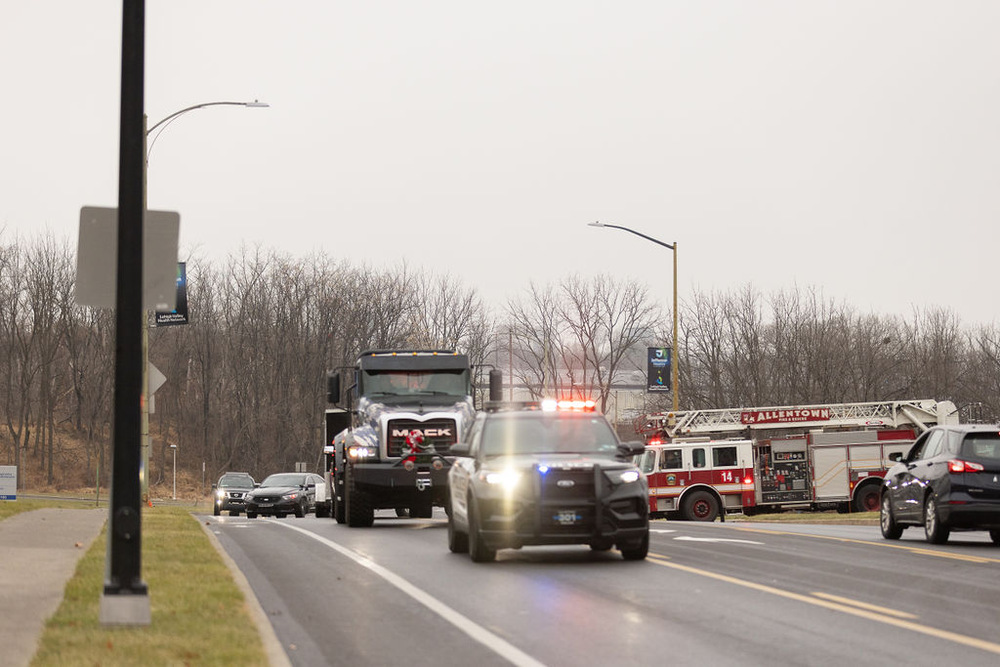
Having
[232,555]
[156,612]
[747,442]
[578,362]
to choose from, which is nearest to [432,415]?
[232,555]

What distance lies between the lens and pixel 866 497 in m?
42.9

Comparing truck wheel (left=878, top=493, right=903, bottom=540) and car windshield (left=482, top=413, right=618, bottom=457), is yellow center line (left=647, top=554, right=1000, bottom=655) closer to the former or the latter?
car windshield (left=482, top=413, right=618, bottom=457)

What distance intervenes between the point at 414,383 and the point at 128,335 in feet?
52.7

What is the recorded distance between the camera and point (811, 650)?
897cm

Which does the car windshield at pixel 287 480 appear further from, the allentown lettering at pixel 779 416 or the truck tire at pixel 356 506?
the truck tire at pixel 356 506

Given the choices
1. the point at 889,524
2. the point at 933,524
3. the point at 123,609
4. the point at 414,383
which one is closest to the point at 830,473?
the point at 414,383

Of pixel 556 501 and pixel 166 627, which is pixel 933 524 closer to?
pixel 556 501

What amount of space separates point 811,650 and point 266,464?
74.5 meters

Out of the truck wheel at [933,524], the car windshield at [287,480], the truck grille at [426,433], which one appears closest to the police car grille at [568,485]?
the truck wheel at [933,524]

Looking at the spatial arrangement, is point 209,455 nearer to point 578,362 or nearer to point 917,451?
point 578,362

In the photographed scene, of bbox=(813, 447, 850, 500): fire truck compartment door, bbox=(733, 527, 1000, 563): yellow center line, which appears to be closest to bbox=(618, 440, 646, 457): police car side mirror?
bbox=(733, 527, 1000, 563): yellow center line

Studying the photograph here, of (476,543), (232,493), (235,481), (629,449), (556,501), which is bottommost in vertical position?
(476,543)

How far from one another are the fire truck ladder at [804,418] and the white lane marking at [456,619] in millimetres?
28080

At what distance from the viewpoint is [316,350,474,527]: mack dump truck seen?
24.0m
